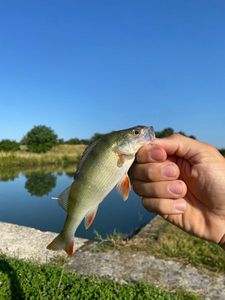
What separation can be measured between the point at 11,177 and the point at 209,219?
28.3 m

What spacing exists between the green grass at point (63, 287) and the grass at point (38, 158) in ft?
105

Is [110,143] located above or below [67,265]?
above

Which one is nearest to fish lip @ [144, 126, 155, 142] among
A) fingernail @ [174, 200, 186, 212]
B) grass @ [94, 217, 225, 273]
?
fingernail @ [174, 200, 186, 212]

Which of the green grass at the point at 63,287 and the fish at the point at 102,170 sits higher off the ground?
the fish at the point at 102,170

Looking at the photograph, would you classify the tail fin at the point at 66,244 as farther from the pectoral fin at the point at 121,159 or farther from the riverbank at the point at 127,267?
the riverbank at the point at 127,267

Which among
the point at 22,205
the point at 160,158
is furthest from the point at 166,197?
the point at 22,205

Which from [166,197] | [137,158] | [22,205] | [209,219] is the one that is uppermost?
[137,158]

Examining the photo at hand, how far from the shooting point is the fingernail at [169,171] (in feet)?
8.86

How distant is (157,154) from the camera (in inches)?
102

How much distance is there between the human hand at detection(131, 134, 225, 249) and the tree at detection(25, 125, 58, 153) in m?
42.2

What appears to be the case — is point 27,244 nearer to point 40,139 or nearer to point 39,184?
point 39,184

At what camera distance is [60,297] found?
5340mm

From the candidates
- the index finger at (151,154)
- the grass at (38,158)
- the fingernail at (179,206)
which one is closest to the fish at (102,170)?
the index finger at (151,154)

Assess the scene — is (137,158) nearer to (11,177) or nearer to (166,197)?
(166,197)
